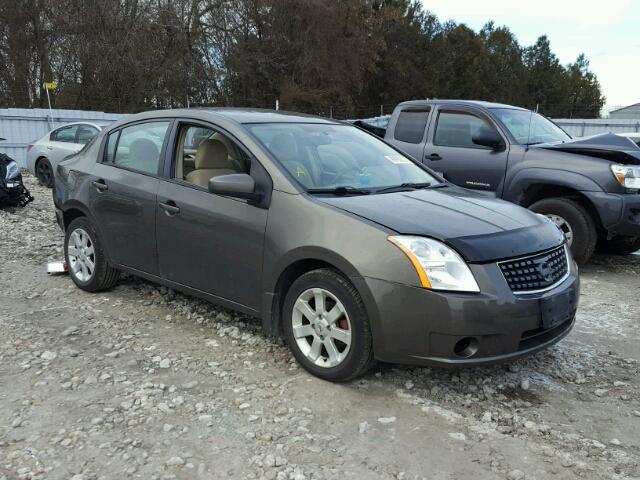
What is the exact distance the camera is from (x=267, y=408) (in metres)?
3.33

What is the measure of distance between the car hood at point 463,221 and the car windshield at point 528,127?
3320 mm

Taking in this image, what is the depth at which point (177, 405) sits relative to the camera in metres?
3.35

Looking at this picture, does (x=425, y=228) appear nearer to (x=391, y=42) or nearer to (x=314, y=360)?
(x=314, y=360)

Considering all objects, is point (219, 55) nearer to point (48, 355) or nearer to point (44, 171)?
point (44, 171)

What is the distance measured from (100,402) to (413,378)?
186 centimetres

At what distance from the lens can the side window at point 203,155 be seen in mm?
4285

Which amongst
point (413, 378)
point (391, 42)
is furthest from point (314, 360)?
point (391, 42)

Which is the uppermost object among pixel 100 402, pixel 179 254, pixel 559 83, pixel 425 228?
pixel 559 83

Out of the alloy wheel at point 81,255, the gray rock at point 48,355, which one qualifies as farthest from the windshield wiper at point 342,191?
the alloy wheel at point 81,255

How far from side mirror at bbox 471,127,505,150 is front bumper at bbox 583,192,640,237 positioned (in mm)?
1200

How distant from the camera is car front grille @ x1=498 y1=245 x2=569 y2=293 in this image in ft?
10.8

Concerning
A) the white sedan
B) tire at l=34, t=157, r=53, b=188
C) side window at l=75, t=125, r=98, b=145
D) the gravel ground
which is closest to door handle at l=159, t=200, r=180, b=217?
the gravel ground

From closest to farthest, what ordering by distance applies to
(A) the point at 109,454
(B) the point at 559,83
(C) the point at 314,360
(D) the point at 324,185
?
(A) the point at 109,454 < (C) the point at 314,360 < (D) the point at 324,185 < (B) the point at 559,83

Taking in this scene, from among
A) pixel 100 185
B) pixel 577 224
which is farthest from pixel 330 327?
pixel 577 224
